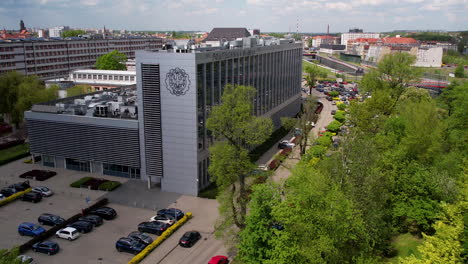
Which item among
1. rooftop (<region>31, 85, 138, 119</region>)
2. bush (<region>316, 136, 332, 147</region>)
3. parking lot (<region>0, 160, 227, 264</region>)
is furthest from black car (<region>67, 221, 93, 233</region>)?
bush (<region>316, 136, 332, 147</region>)

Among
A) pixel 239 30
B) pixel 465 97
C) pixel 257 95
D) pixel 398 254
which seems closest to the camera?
pixel 398 254

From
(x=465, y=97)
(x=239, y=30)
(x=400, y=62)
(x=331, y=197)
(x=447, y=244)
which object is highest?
(x=239, y=30)

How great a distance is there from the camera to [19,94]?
72.6 meters

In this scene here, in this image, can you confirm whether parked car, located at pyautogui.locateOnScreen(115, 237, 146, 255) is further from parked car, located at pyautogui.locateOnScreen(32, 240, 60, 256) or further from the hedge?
the hedge

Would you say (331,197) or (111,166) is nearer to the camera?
(331,197)

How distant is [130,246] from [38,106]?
108ft

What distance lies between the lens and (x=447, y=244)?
25234mm

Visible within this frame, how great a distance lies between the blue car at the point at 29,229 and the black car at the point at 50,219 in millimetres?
1374

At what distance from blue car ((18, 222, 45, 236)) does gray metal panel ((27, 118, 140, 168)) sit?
14930 millimetres

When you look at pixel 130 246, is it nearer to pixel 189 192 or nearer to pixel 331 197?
pixel 189 192

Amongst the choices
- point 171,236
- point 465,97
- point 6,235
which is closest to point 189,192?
point 171,236

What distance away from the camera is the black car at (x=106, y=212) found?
4269 centimetres

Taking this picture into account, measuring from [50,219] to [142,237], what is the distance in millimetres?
11389

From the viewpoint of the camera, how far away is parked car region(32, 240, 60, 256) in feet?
118
